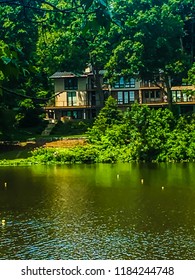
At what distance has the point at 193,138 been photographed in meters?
33.7

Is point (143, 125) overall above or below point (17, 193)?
above

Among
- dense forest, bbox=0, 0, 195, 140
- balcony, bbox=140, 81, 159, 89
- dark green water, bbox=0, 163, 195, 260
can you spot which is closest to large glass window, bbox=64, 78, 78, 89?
dense forest, bbox=0, 0, 195, 140

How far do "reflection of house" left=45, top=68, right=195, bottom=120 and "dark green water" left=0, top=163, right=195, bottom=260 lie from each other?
22.4 metres

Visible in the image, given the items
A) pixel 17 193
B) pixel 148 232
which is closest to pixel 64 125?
pixel 17 193

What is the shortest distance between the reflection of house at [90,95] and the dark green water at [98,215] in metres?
22.4

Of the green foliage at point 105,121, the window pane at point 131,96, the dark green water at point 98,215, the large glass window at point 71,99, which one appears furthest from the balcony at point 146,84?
the dark green water at point 98,215

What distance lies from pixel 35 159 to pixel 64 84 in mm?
18704

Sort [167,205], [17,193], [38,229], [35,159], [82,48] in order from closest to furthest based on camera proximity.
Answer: [38,229]
[167,205]
[17,193]
[35,159]
[82,48]

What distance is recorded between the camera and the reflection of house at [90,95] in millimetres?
49125

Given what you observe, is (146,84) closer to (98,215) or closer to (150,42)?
(150,42)
